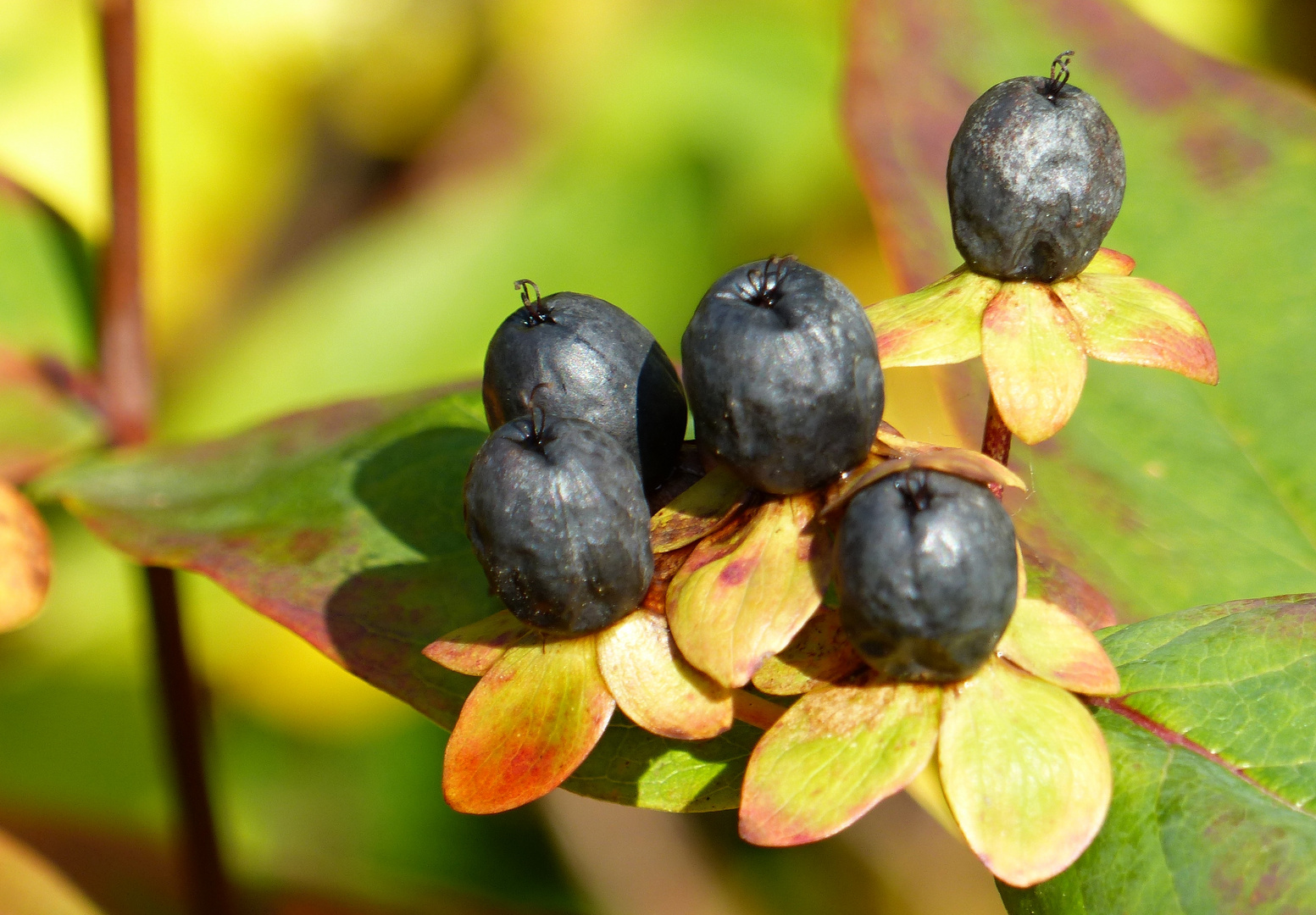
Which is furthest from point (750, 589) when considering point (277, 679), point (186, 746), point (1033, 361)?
point (277, 679)

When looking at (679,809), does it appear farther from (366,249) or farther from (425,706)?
(366,249)

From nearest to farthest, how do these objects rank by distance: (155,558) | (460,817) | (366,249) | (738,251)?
(155,558) → (460,817) → (366,249) → (738,251)

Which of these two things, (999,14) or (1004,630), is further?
(999,14)

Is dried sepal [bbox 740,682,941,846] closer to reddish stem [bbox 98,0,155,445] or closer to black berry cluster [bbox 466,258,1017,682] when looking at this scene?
black berry cluster [bbox 466,258,1017,682]

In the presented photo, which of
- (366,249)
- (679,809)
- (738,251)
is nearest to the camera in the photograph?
(679,809)

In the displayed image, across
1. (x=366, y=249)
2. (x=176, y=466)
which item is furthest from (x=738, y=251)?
(x=176, y=466)

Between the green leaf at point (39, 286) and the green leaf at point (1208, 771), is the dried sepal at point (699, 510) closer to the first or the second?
the green leaf at point (1208, 771)

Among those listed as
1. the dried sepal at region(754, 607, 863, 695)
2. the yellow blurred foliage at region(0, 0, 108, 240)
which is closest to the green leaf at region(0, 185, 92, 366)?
the dried sepal at region(754, 607, 863, 695)
